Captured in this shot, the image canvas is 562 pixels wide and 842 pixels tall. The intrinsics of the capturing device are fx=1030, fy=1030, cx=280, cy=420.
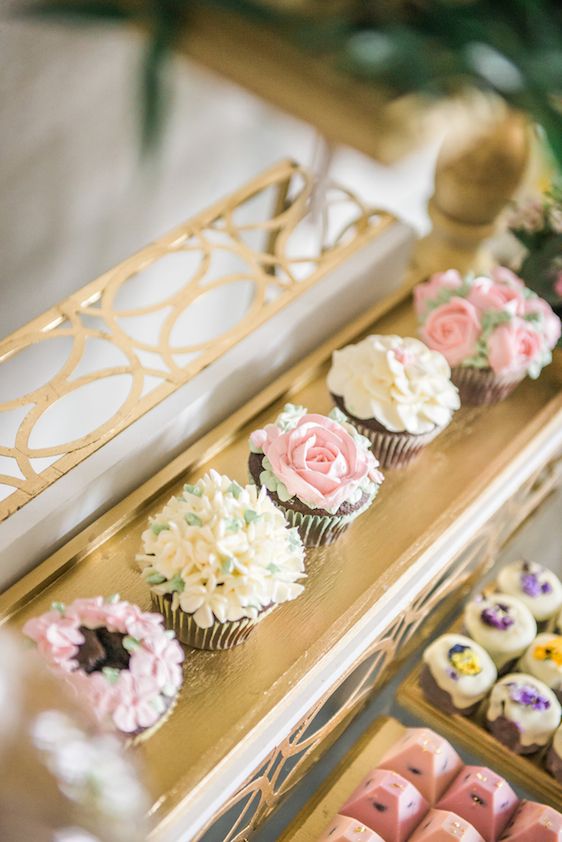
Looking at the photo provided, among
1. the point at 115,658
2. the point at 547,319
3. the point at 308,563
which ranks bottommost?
the point at 115,658

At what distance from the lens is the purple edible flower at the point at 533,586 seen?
126 centimetres

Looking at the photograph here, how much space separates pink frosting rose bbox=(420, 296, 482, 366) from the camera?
4.21 ft

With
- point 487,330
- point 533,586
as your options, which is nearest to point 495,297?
point 487,330

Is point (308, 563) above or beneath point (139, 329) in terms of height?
beneath

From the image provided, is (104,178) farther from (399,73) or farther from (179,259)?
(399,73)

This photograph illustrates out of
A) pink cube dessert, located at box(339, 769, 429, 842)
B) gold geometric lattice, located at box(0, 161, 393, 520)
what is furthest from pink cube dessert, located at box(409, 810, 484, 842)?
gold geometric lattice, located at box(0, 161, 393, 520)

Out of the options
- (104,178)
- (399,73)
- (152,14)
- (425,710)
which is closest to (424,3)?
(399,73)

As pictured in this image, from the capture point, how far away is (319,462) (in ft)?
3.46

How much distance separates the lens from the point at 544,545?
141 cm

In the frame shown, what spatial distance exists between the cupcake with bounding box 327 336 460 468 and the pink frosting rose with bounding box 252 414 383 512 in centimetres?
10

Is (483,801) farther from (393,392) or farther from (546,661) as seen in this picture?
(393,392)

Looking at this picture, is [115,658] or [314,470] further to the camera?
[314,470]

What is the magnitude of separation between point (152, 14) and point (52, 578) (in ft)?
1.94

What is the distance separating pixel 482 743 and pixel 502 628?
0.45 ft
